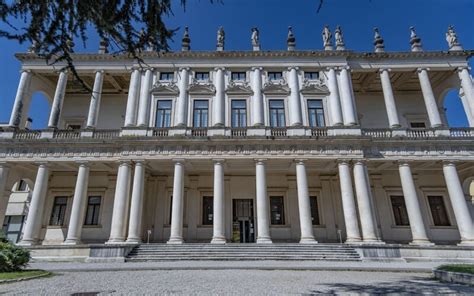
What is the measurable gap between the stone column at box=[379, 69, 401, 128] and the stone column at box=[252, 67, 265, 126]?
9.93m

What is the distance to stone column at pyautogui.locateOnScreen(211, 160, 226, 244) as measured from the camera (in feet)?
60.3

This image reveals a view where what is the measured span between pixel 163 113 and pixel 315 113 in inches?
479

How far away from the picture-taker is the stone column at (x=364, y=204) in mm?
18594

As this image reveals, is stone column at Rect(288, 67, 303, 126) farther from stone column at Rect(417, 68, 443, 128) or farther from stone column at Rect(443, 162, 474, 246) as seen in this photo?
stone column at Rect(443, 162, 474, 246)

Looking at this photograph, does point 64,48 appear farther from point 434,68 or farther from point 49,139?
point 434,68

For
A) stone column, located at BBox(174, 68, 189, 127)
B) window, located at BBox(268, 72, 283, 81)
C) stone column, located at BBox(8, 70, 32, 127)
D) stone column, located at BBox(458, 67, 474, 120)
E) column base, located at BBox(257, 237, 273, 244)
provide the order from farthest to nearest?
window, located at BBox(268, 72, 283, 81) < stone column, located at BBox(458, 67, 474, 120) < stone column, located at BBox(174, 68, 189, 127) < stone column, located at BBox(8, 70, 32, 127) < column base, located at BBox(257, 237, 273, 244)

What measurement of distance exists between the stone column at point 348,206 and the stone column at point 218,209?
324 inches

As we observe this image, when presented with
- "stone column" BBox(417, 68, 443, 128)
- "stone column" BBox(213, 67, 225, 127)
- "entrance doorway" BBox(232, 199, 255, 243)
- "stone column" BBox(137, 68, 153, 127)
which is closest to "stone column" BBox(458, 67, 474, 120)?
"stone column" BBox(417, 68, 443, 128)

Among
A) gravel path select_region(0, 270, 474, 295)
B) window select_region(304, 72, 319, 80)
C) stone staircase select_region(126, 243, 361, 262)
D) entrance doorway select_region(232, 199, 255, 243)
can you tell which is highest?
window select_region(304, 72, 319, 80)

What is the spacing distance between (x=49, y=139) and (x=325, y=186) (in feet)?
71.2

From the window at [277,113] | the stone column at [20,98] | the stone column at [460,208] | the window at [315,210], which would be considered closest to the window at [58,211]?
the stone column at [20,98]

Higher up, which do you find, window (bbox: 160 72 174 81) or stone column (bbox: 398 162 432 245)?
window (bbox: 160 72 174 81)

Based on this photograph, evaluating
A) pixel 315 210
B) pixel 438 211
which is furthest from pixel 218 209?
pixel 438 211

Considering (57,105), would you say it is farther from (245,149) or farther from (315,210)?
(315,210)
